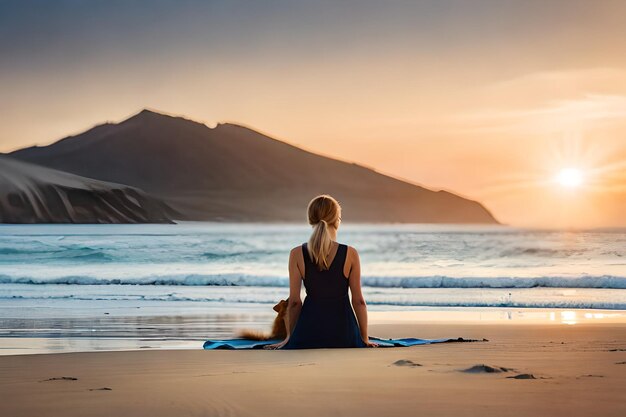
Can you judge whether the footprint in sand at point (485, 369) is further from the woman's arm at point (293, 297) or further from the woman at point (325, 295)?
the woman's arm at point (293, 297)

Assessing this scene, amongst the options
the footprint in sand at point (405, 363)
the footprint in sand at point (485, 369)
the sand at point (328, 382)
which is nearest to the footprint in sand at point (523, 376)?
the sand at point (328, 382)

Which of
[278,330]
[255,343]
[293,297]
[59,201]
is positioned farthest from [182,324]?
[59,201]

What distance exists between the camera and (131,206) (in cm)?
5294

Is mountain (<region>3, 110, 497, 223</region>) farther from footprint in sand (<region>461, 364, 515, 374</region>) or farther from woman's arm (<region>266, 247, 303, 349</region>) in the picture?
footprint in sand (<region>461, 364, 515, 374</region>)

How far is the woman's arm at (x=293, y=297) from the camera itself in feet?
23.5

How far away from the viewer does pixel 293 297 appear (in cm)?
731

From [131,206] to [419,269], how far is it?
27.7 metres

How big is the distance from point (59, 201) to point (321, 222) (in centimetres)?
4294

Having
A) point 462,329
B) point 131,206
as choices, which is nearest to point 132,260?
point 131,206

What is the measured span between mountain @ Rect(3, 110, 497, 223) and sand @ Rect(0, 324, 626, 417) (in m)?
37.9

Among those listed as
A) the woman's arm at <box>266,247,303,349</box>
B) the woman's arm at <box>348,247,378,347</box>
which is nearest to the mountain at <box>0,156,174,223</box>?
the woman's arm at <box>266,247,303,349</box>

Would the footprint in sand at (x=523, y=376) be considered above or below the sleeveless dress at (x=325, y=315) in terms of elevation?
below

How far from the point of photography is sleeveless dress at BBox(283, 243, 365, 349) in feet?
23.8

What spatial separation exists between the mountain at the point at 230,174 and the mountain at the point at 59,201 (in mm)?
1030
